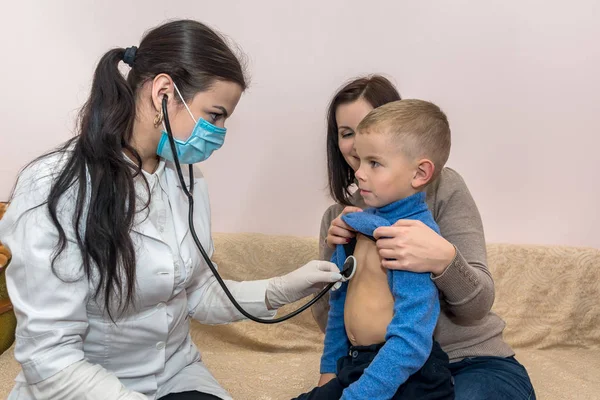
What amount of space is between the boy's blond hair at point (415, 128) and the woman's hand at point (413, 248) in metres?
0.14

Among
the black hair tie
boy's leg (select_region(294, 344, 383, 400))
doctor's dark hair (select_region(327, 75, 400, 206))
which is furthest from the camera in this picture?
doctor's dark hair (select_region(327, 75, 400, 206))

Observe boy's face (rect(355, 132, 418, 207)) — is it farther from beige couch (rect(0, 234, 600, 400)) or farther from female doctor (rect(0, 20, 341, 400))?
beige couch (rect(0, 234, 600, 400))

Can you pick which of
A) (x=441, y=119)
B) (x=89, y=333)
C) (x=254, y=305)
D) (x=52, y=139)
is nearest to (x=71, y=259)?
(x=89, y=333)

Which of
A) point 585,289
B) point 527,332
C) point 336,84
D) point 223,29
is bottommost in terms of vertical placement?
point 527,332

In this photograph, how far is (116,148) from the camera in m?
1.33

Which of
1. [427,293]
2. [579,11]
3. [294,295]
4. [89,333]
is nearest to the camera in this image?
[427,293]

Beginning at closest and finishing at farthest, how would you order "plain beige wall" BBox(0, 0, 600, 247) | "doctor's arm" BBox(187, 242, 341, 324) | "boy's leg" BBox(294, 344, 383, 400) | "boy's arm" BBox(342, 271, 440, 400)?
"boy's arm" BBox(342, 271, 440, 400)
"boy's leg" BBox(294, 344, 383, 400)
"doctor's arm" BBox(187, 242, 341, 324)
"plain beige wall" BBox(0, 0, 600, 247)

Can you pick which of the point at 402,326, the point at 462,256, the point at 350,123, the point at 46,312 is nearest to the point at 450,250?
the point at 462,256

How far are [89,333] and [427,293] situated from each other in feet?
2.48

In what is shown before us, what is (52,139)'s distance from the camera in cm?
228

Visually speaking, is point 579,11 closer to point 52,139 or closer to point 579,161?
point 579,161

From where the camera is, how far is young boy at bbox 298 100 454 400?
1200 millimetres

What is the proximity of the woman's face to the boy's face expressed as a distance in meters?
0.29

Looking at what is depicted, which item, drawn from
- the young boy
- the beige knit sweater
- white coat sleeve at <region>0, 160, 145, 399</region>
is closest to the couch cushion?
the beige knit sweater
